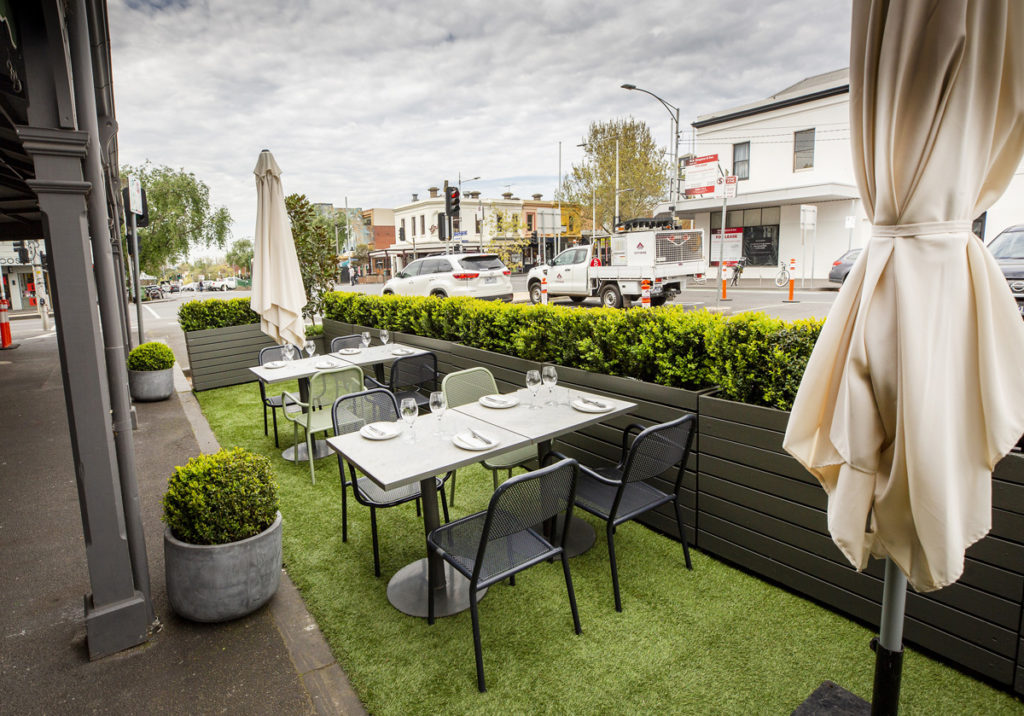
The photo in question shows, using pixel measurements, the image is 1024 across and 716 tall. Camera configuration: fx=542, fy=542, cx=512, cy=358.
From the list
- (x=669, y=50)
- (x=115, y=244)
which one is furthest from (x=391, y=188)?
(x=669, y=50)

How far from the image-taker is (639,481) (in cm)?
345

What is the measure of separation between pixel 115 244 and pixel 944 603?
10.7 meters

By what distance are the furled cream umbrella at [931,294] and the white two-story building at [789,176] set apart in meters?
20.8

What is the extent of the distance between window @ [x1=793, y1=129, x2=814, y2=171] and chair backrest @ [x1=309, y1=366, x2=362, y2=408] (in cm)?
2377

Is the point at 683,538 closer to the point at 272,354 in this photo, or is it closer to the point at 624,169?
the point at 272,354

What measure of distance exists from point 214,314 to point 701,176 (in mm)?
20892

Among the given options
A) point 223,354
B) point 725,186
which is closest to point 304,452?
point 223,354

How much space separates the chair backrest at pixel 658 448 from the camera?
3061mm

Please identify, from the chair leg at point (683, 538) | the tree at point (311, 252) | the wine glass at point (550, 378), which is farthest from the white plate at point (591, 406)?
the tree at point (311, 252)

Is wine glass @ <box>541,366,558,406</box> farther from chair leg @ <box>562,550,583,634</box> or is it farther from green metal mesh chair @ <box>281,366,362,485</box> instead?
green metal mesh chair @ <box>281,366,362,485</box>

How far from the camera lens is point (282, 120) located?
26.3 feet

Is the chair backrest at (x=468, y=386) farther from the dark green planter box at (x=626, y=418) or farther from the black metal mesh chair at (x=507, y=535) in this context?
the black metal mesh chair at (x=507, y=535)

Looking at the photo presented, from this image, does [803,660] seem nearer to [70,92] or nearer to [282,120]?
[70,92]

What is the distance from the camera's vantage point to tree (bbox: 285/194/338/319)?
10.1 meters
